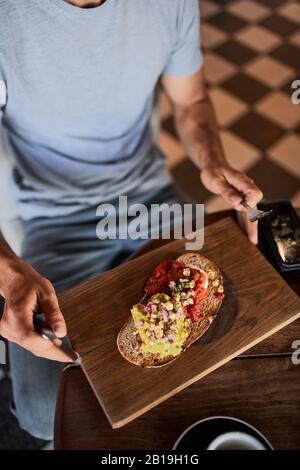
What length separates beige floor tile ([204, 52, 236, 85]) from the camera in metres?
3.38

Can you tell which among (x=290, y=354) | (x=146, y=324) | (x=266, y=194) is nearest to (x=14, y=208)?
(x=146, y=324)

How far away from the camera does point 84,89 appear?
4.20ft

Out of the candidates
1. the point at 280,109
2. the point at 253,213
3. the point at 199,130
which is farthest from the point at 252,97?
the point at 253,213

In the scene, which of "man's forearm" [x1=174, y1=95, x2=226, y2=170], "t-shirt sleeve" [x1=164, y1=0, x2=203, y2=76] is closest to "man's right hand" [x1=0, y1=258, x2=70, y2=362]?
"man's forearm" [x1=174, y1=95, x2=226, y2=170]

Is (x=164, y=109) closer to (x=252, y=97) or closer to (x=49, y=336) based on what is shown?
(x=252, y=97)

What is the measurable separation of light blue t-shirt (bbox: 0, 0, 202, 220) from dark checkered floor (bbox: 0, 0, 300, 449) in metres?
0.99

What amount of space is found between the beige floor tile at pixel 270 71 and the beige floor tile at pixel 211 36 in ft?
1.52

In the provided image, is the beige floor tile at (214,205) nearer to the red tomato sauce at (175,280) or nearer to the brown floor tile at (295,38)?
the red tomato sauce at (175,280)

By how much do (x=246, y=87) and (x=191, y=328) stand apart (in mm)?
2723

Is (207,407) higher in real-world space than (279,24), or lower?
higher

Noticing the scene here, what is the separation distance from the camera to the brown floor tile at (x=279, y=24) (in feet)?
12.4

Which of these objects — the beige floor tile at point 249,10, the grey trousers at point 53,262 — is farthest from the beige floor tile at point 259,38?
the grey trousers at point 53,262

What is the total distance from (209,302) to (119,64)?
772 millimetres

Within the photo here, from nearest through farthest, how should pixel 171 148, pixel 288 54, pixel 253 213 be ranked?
pixel 253 213
pixel 171 148
pixel 288 54
